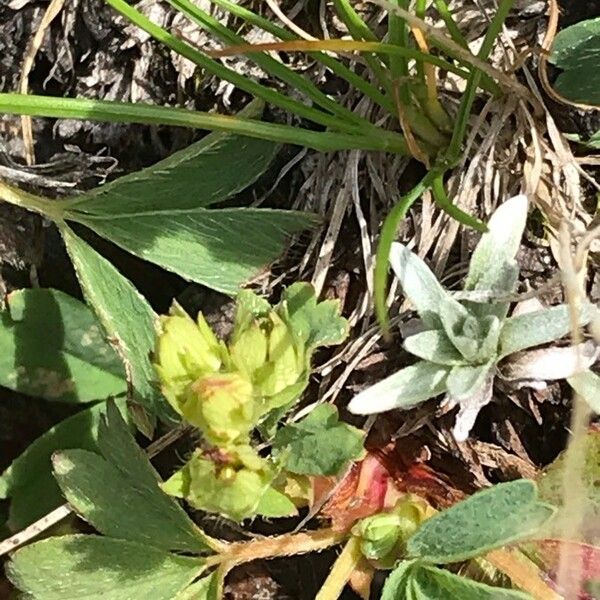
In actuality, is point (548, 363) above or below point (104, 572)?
above

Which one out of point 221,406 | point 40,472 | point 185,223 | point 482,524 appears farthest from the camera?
point 40,472

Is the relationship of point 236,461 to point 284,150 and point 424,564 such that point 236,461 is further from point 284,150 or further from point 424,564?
point 284,150

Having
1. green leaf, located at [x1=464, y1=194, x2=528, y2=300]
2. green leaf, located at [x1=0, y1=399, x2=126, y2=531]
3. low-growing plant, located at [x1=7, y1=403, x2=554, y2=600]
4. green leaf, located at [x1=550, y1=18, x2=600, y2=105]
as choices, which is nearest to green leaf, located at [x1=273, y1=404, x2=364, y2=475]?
low-growing plant, located at [x1=7, y1=403, x2=554, y2=600]

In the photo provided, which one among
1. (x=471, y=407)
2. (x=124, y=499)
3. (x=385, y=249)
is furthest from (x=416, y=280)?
(x=124, y=499)

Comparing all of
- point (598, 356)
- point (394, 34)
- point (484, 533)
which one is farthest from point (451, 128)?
point (484, 533)

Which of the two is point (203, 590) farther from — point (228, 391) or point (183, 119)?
point (183, 119)
